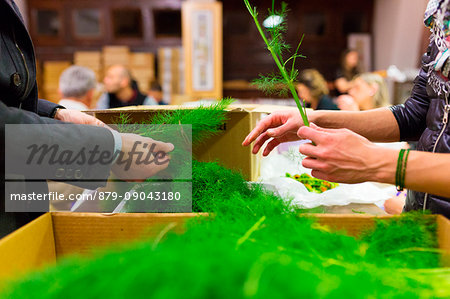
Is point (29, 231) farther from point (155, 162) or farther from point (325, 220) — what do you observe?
point (325, 220)

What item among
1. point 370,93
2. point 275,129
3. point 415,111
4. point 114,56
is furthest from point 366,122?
point 114,56

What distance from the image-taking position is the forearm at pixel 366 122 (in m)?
1.08

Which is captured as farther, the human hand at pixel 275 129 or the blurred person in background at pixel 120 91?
the blurred person in background at pixel 120 91

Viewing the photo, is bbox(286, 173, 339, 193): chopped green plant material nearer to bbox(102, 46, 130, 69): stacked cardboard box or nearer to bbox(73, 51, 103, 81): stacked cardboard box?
bbox(102, 46, 130, 69): stacked cardboard box

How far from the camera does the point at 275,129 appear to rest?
1.02 metres

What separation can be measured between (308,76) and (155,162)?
2.44 metres

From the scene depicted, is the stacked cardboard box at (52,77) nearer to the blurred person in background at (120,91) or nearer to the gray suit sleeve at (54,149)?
the blurred person in background at (120,91)

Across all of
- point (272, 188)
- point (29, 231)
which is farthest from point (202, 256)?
point (272, 188)

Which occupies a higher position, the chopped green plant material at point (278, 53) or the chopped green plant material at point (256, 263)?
the chopped green plant material at point (278, 53)

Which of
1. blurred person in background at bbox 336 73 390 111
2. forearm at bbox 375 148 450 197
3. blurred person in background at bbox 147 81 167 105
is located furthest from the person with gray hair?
forearm at bbox 375 148 450 197

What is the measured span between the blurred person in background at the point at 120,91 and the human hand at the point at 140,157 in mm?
3286

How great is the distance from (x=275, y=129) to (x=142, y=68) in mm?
4652

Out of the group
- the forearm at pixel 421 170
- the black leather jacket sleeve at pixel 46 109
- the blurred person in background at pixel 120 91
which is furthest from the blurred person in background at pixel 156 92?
the forearm at pixel 421 170

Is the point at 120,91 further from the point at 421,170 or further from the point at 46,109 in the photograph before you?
the point at 421,170
